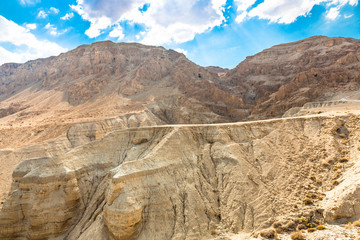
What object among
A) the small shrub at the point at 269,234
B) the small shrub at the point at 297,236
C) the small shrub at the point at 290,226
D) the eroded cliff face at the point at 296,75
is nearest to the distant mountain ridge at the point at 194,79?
the eroded cliff face at the point at 296,75

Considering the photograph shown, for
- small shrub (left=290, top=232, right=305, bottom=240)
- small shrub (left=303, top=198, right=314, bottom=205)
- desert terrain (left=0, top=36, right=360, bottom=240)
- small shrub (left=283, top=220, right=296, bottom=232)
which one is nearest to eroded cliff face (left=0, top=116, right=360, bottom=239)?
desert terrain (left=0, top=36, right=360, bottom=240)

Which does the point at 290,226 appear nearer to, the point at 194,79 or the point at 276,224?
the point at 276,224

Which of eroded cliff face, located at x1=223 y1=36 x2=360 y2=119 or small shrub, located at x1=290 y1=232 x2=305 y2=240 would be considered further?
eroded cliff face, located at x1=223 y1=36 x2=360 y2=119

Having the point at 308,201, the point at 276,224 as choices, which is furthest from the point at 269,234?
the point at 308,201

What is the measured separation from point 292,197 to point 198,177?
319 inches

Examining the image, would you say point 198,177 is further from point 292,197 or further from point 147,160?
point 292,197

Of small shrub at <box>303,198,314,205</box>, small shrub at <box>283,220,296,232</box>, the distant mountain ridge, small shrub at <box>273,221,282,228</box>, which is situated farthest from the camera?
the distant mountain ridge

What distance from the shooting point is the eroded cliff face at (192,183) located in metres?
15.9

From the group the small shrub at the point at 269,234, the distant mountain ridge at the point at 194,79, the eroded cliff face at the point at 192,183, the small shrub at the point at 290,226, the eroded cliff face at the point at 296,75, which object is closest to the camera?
the small shrub at the point at 269,234

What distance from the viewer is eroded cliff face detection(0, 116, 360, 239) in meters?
A: 15.9

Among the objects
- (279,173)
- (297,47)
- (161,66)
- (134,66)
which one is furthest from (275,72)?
(279,173)

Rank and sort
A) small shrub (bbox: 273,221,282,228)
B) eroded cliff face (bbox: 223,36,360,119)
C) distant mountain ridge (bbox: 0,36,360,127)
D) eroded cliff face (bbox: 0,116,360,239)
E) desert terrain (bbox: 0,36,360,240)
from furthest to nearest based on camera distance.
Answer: distant mountain ridge (bbox: 0,36,360,127)
eroded cliff face (bbox: 223,36,360,119)
eroded cliff face (bbox: 0,116,360,239)
desert terrain (bbox: 0,36,360,240)
small shrub (bbox: 273,221,282,228)

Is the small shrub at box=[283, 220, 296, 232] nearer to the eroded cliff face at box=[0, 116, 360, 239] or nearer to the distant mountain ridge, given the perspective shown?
the eroded cliff face at box=[0, 116, 360, 239]

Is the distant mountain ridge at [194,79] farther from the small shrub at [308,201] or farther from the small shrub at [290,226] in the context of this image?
the small shrub at [290,226]
